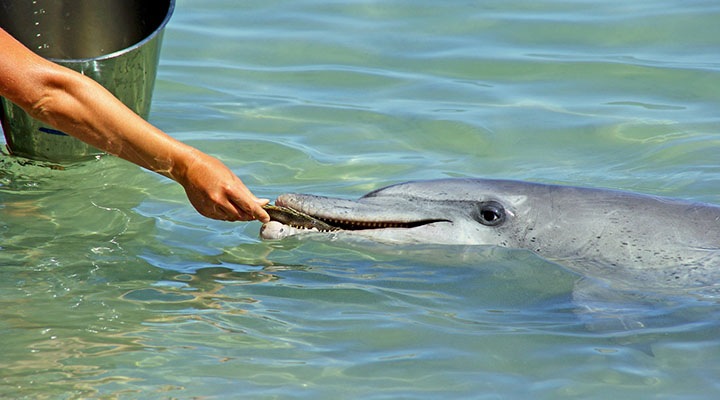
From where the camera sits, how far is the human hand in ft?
19.9

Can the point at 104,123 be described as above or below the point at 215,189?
above

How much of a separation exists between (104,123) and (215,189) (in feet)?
2.24

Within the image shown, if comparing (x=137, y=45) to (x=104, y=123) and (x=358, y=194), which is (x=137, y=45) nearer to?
(x=358, y=194)

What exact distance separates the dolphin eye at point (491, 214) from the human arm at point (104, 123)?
1867 mm

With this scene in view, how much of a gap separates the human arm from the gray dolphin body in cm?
101

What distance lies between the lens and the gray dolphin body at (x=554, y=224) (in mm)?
7117

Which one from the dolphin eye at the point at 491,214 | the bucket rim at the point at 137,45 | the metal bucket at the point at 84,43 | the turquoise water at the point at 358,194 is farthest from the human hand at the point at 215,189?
the metal bucket at the point at 84,43

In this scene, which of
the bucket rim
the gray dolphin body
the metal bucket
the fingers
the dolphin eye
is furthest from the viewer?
the metal bucket

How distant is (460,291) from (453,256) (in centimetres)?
43

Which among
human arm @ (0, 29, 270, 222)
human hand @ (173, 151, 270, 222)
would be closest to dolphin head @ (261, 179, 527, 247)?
human hand @ (173, 151, 270, 222)

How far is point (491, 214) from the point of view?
24.6 feet

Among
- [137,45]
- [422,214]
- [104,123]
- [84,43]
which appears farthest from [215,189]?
[84,43]

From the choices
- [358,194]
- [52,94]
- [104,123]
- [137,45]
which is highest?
[137,45]

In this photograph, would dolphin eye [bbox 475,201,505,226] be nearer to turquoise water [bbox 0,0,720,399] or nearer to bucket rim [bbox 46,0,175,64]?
turquoise water [bbox 0,0,720,399]
